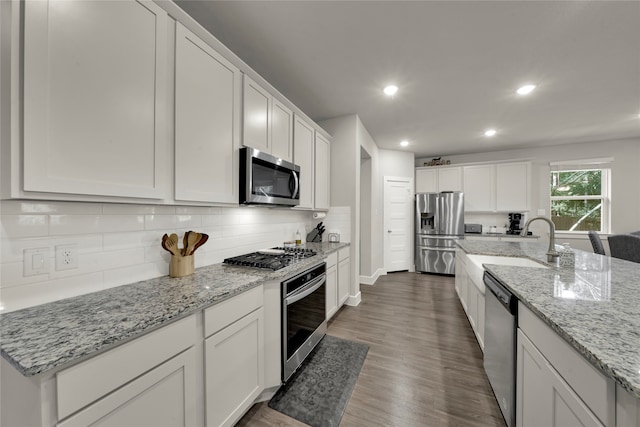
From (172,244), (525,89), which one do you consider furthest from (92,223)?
(525,89)

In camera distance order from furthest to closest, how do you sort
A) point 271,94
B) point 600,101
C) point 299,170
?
point 600,101, point 299,170, point 271,94

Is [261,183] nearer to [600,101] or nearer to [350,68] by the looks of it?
[350,68]

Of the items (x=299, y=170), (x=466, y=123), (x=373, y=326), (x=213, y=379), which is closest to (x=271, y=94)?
(x=299, y=170)

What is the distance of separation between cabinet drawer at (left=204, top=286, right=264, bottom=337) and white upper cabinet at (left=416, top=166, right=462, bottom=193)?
16.5 ft

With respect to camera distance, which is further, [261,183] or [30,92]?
[261,183]

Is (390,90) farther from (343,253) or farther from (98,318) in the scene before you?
(98,318)

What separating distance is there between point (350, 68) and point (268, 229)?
180cm

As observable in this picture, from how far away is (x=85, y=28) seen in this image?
94 centimetres

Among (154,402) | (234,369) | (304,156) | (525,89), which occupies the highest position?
(525,89)

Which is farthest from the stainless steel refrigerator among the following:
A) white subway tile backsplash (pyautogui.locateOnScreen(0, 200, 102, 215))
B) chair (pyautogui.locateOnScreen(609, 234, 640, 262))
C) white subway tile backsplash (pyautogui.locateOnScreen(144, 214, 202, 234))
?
white subway tile backsplash (pyautogui.locateOnScreen(0, 200, 102, 215))

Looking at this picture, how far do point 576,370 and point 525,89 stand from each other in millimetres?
3003

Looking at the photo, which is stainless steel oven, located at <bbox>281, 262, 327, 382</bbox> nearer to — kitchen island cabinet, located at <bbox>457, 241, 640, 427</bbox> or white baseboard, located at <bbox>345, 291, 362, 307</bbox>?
white baseboard, located at <bbox>345, 291, 362, 307</bbox>

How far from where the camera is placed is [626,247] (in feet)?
10.5

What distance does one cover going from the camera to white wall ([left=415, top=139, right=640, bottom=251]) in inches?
169
